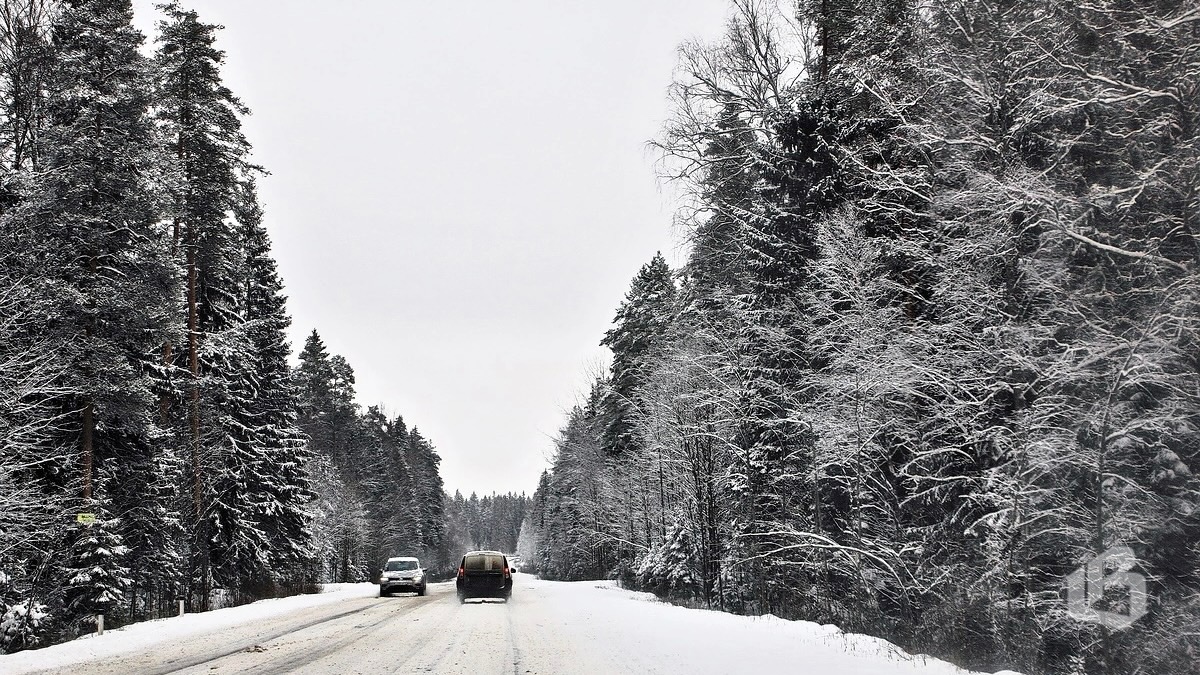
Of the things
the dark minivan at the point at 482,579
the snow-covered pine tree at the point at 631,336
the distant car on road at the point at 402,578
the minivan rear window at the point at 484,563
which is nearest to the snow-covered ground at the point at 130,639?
the dark minivan at the point at 482,579

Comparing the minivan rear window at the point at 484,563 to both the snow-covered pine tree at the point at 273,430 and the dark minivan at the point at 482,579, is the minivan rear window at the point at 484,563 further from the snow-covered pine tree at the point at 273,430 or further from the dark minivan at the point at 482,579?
the snow-covered pine tree at the point at 273,430

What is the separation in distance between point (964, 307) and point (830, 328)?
3297 mm

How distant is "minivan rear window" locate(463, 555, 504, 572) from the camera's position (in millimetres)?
24470

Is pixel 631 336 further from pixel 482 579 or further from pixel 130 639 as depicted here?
pixel 130 639

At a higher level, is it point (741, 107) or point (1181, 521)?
point (741, 107)

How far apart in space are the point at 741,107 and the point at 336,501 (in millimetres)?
41062

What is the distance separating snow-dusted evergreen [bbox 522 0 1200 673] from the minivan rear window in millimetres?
8824

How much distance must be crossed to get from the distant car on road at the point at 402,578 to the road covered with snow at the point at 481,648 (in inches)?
489

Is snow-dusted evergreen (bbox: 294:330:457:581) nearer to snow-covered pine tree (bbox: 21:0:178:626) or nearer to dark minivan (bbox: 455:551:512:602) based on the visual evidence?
dark minivan (bbox: 455:551:512:602)

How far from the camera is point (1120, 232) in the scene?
8898 mm

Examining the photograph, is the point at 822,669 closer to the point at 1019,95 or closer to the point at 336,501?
the point at 1019,95

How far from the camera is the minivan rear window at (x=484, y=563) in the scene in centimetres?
2447

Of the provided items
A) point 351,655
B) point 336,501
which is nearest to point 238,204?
point 351,655

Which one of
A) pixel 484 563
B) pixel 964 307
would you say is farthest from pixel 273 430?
pixel 964 307
